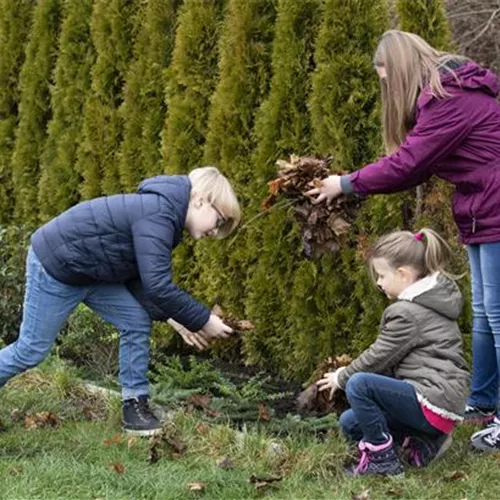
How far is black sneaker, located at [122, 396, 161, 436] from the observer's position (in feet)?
16.1

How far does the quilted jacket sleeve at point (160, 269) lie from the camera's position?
454 centimetres

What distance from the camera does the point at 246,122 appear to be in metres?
6.41

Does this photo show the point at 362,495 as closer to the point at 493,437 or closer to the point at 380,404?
the point at 380,404

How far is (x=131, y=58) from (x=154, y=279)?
11.4ft

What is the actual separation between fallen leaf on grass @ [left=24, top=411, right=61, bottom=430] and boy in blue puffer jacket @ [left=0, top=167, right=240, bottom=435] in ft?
1.22

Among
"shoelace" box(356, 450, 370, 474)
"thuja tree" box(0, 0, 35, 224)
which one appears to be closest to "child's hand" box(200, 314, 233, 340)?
"shoelace" box(356, 450, 370, 474)

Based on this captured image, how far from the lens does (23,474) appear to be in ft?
14.0

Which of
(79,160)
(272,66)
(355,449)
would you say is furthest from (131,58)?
(355,449)

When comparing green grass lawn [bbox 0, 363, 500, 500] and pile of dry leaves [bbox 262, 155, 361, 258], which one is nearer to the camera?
green grass lawn [bbox 0, 363, 500, 500]

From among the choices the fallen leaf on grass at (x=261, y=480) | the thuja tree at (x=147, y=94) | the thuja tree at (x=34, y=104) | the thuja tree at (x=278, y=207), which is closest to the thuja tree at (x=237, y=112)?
the thuja tree at (x=278, y=207)

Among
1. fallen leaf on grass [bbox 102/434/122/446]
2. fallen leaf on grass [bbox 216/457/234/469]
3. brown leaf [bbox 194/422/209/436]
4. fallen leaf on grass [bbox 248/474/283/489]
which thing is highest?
fallen leaf on grass [bbox 248/474/283/489]

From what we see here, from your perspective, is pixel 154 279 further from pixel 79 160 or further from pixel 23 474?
pixel 79 160

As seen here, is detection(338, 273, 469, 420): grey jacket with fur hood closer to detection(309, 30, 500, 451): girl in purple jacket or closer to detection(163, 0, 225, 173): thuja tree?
detection(309, 30, 500, 451): girl in purple jacket

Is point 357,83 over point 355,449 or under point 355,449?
over
